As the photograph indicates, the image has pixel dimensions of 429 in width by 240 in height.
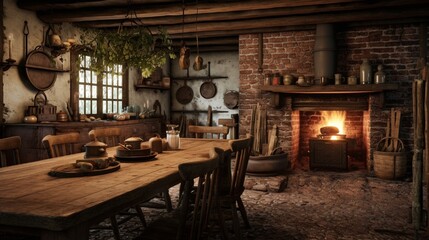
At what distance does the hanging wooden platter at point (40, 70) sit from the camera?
5.00m

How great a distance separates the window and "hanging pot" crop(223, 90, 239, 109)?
246cm

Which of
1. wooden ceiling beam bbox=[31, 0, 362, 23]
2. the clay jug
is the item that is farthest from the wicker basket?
the clay jug

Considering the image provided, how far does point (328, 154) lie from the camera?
229 inches

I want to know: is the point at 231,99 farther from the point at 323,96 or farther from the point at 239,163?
the point at 239,163

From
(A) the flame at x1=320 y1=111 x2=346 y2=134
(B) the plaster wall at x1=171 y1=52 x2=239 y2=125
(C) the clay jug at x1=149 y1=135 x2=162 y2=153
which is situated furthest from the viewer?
(B) the plaster wall at x1=171 y1=52 x2=239 y2=125

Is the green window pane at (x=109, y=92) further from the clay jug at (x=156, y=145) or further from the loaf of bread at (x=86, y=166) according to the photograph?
the loaf of bread at (x=86, y=166)

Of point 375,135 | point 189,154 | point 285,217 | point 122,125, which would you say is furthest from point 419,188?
point 122,125

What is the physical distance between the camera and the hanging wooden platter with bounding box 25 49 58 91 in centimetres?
500

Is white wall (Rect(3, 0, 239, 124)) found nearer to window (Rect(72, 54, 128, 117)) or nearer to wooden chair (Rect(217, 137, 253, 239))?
window (Rect(72, 54, 128, 117))

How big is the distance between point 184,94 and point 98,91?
2877mm

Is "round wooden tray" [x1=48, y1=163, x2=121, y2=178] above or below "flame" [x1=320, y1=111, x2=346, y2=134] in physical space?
below

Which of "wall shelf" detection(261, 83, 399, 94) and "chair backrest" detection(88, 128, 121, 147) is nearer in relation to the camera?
"chair backrest" detection(88, 128, 121, 147)

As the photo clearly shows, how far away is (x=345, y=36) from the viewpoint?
5.84 m

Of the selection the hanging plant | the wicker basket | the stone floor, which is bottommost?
the stone floor
